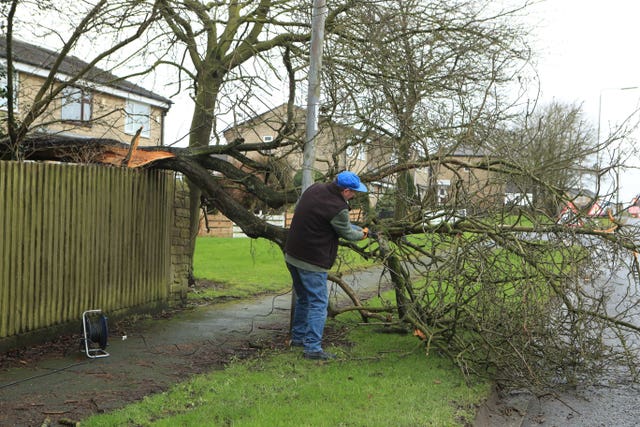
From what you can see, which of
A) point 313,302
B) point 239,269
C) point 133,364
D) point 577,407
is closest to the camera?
point 577,407

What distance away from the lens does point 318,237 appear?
666cm

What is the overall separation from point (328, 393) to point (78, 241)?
391cm

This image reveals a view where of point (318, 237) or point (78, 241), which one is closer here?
point (318, 237)

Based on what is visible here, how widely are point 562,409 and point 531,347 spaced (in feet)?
2.18

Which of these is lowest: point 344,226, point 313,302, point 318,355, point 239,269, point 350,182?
point 239,269

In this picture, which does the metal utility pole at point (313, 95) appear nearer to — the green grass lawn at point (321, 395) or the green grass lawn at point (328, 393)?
the green grass lawn at point (328, 393)

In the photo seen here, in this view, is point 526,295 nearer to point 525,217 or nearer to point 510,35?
point 525,217

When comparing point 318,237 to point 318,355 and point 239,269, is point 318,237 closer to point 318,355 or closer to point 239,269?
point 318,355

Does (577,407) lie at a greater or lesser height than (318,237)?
lesser

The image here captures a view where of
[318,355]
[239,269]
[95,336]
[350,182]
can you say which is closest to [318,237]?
[350,182]

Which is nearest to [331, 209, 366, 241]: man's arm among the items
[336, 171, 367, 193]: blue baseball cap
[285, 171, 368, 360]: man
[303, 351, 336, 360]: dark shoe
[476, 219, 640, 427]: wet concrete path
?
[285, 171, 368, 360]: man

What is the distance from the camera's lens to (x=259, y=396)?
5.27 meters

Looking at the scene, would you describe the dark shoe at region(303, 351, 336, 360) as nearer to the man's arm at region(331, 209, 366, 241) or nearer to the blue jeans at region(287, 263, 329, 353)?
the blue jeans at region(287, 263, 329, 353)

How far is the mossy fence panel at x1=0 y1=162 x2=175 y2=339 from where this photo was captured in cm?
669
